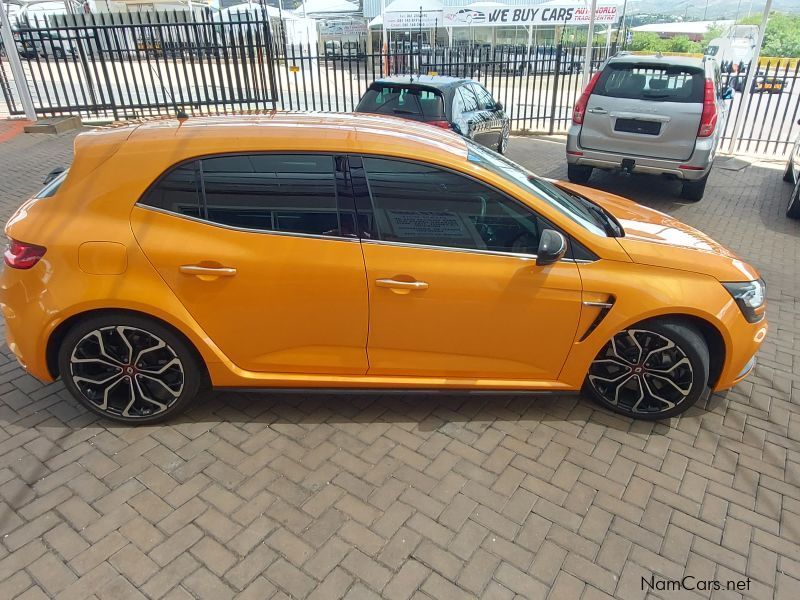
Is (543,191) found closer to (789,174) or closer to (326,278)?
(326,278)

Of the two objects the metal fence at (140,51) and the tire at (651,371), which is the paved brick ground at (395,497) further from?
the metal fence at (140,51)

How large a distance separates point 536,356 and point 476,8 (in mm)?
28977

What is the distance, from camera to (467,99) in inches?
315

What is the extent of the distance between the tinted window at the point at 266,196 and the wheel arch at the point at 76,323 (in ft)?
2.07

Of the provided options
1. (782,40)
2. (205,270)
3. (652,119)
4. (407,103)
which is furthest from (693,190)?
(782,40)

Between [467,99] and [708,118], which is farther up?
[467,99]

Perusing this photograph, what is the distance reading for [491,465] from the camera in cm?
292

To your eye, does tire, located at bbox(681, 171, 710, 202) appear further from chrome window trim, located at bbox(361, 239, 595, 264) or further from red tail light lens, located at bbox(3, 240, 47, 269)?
red tail light lens, located at bbox(3, 240, 47, 269)

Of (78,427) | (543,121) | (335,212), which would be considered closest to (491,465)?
(335,212)

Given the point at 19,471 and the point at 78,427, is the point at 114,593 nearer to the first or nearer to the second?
the point at 19,471

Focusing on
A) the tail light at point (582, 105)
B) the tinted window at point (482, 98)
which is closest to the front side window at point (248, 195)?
the tail light at point (582, 105)

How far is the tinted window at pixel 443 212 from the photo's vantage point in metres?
2.85

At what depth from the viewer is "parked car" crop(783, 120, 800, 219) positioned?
23.2 feet

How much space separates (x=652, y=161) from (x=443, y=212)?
18.3ft
